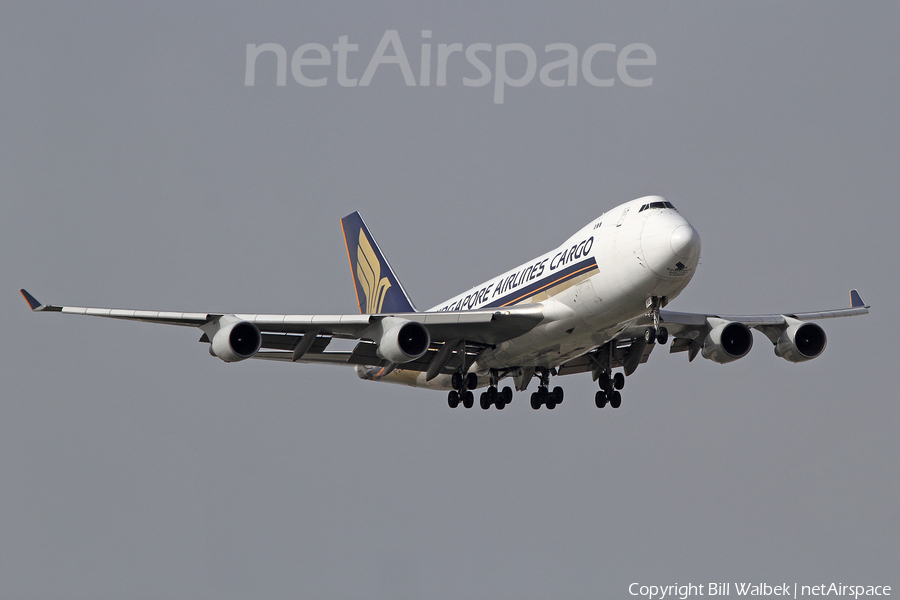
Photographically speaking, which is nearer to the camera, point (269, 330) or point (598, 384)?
point (269, 330)

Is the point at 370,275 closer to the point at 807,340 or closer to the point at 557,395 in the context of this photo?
the point at 557,395

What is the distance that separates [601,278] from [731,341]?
768 centimetres

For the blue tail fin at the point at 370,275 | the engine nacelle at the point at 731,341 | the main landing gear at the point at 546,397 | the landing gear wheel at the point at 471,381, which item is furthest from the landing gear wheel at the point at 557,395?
the blue tail fin at the point at 370,275

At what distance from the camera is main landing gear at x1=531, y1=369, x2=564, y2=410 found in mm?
37250

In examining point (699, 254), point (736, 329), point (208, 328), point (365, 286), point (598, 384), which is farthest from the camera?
point (365, 286)

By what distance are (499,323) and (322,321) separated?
555cm

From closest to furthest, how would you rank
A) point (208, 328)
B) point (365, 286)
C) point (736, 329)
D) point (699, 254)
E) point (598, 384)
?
point (699, 254), point (208, 328), point (736, 329), point (598, 384), point (365, 286)

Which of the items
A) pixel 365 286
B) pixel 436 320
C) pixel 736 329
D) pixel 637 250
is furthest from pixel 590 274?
pixel 365 286

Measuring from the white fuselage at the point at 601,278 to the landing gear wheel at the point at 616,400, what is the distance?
9.92ft

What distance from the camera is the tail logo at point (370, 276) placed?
44.8 m

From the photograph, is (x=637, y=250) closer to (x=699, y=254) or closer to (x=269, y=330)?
(x=699, y=254)

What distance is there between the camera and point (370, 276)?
151 ft

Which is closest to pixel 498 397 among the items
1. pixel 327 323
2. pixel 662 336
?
pixel 327 323

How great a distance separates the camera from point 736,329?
33.9 metres
